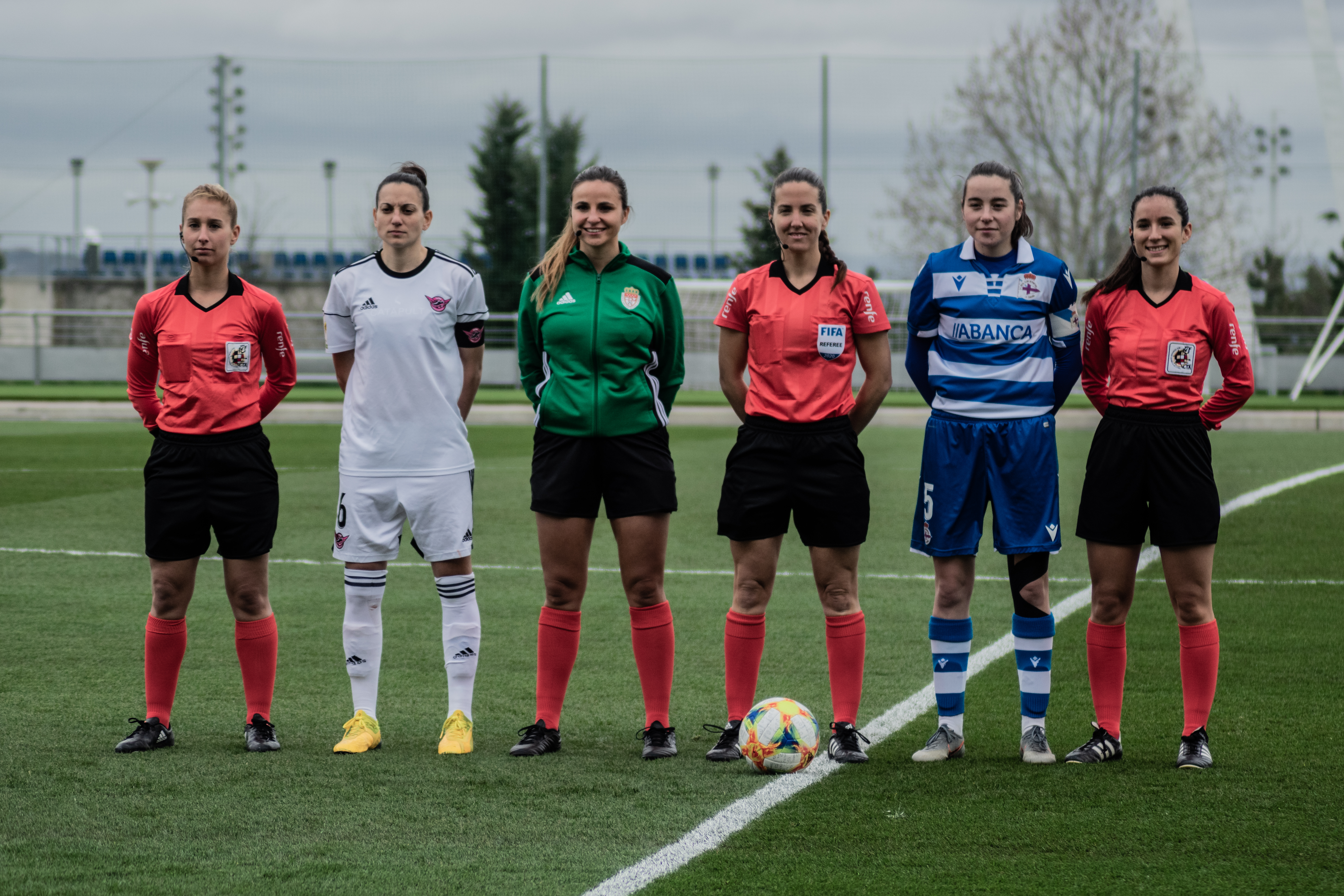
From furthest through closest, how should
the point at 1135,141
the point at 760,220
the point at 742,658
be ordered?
the point at 760,220
the point at 1135,141
the point at 742,658

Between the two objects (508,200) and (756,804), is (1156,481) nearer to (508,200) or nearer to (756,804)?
(756,804)

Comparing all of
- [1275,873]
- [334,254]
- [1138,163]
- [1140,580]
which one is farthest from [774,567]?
[334,254]

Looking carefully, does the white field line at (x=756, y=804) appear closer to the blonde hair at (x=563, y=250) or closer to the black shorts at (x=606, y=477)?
the black shorts at (x=606, y=477)

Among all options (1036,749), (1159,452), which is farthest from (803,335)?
(1036,749)

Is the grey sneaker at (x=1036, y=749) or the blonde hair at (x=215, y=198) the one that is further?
the blonde hair at (x=215, y=198)

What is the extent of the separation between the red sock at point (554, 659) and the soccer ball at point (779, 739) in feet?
2.22

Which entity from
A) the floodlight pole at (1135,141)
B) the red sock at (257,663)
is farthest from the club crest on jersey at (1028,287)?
the floodlight pole at (1135,141)

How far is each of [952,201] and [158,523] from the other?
28.3 m

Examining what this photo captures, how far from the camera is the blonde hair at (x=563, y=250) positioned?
4.75 m

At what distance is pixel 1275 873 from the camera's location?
350 cm

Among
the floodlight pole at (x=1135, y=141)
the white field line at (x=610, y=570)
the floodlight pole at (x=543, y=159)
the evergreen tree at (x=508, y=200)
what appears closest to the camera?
the white field line at (x=610, y=570)

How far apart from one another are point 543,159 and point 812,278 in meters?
24.6

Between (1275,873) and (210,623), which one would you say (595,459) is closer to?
(1275,873)

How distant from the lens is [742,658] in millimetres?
4812
